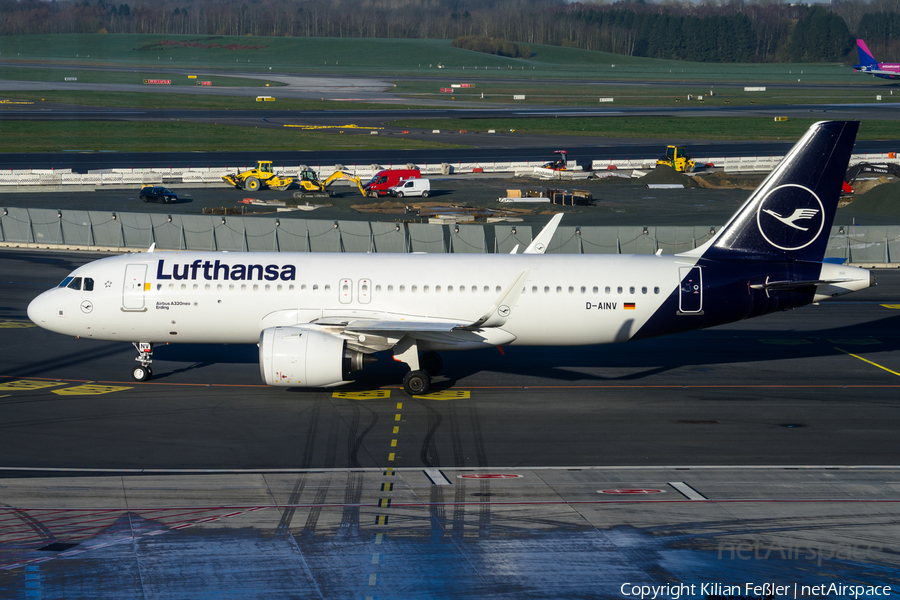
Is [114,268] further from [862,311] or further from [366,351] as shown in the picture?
[862,311]

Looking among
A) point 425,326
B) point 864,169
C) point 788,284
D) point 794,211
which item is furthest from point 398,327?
point 864,169

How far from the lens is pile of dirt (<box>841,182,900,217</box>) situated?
73.6 meters

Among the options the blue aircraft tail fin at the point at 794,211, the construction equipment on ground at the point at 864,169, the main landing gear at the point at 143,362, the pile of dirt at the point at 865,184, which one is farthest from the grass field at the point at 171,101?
the blue aircraft tail fin at the point at 794,211

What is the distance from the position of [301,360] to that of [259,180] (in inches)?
2485

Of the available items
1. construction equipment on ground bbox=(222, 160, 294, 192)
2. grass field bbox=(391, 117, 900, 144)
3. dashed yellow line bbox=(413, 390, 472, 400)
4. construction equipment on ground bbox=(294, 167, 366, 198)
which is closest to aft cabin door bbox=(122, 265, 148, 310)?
dashed yellow line bbox=(413, 390, 472, 400)

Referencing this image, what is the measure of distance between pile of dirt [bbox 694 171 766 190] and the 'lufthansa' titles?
69.1m

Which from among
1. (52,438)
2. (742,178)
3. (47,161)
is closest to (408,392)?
(52,438)

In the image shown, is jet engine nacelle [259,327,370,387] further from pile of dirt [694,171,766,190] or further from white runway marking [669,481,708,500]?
pile of dirt [694,171,766,190]

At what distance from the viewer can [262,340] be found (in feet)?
101

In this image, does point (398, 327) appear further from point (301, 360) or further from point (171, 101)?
point (171, 101)

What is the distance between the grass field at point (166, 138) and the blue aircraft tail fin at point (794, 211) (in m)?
91.3

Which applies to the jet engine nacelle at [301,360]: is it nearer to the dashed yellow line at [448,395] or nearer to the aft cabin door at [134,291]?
the dashed yellow line at [448,395]
